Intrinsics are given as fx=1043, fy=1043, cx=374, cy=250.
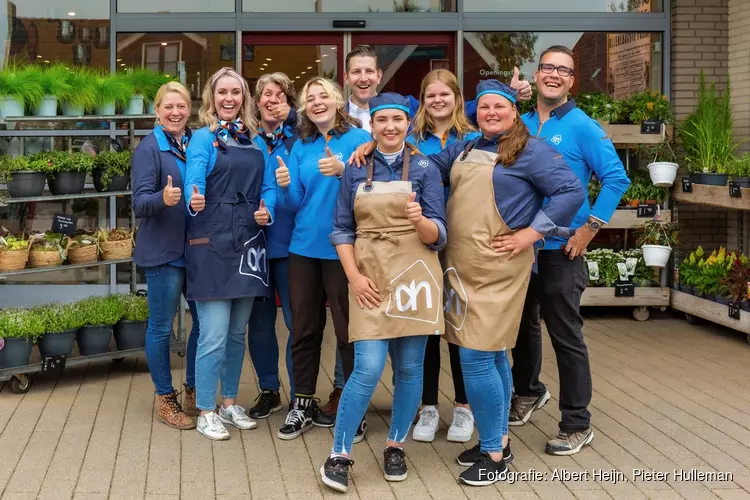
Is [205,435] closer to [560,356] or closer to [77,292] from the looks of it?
[560,356]

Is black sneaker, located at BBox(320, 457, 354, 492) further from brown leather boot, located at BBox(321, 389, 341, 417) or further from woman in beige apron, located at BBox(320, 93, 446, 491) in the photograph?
brown leather boot, located at BBox(321, 389, 341, 417)

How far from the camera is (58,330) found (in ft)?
20.2

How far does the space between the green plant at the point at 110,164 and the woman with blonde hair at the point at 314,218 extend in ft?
5.51

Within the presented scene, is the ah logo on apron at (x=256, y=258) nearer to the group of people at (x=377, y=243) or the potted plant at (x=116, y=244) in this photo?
the group of people at (x=377, y=243)

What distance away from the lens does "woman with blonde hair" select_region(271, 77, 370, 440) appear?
4.91 meters

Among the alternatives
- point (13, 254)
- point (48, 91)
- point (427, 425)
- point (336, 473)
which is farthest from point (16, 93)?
point (336, 473)

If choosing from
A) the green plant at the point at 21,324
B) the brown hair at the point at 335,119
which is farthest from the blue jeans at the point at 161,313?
the green plant at the point at 21,324

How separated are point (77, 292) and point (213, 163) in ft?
13.0

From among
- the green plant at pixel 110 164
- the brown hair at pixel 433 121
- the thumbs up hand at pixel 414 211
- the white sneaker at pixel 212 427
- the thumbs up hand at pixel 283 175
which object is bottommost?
the white sneaker at pixel 212 427

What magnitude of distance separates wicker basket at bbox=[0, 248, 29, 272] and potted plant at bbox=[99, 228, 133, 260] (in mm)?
525

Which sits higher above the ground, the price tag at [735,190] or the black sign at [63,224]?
the price tag at [735,190]

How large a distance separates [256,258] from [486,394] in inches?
53.5

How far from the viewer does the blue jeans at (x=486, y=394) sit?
4.36m

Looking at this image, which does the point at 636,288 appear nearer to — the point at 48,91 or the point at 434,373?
the point at 434,373
